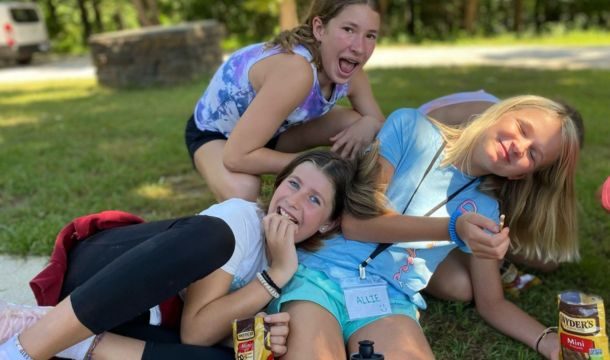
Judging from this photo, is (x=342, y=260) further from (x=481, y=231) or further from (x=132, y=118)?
(x=132, y=118)

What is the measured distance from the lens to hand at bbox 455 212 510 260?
6.68 feet

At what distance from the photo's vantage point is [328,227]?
246 centimetres

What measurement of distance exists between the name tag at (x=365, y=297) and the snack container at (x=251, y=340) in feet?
1.23

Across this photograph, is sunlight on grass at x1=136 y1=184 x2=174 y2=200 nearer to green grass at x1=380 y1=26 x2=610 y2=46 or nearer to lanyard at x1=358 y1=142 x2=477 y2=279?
lanyard at x1=358 y1=142 x2=477 y2=279

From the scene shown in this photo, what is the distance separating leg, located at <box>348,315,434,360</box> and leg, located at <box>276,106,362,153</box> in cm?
111

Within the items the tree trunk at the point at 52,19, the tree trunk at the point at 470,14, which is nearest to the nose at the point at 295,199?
the tree trunk at the point at 470,14

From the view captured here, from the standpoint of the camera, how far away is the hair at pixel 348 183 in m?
2.41

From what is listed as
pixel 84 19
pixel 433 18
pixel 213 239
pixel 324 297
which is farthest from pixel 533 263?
pixel 84 19

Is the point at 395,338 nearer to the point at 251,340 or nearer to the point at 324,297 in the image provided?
the point at 324,297

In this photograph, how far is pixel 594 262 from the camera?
10.3ft

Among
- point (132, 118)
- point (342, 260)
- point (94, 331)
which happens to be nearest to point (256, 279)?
point (342, 260)

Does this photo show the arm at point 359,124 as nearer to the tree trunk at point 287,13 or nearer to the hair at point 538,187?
the hair at point 538,187

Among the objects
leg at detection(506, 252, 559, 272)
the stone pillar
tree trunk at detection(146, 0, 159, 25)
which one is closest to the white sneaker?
leg at detection(506, 252, 559, 272)

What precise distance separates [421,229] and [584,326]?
1.98 ft
